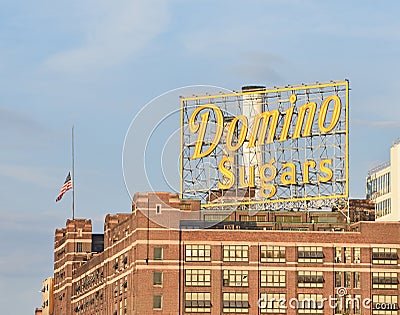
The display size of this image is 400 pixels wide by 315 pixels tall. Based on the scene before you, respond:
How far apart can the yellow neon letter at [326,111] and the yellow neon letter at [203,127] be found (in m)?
12.8

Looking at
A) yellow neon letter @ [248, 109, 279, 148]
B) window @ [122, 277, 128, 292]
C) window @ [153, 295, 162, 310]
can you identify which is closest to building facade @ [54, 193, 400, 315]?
window @ [153, 295, 162, 310]

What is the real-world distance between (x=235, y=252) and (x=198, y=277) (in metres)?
5.48

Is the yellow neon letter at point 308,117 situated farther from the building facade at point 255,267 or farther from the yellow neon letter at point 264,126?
the building facade at point 255,267

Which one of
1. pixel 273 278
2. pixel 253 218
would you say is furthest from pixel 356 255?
pixel 253 218

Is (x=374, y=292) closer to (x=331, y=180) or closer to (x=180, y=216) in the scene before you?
(x=331, y=180)

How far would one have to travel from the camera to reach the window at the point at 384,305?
16650cm

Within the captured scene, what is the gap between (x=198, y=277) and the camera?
166500 mm

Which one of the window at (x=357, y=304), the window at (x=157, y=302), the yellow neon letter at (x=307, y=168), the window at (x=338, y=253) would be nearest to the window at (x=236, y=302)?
the window at (x=157, y=302)

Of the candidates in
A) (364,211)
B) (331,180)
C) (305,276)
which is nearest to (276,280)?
(305,276)

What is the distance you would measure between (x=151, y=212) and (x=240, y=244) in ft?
38.1

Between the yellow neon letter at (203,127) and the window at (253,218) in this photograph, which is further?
the window at (253,218)

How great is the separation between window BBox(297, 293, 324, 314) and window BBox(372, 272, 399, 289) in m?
6.90

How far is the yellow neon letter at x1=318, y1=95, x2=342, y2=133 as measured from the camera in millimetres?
164875

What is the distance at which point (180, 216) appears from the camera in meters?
167
